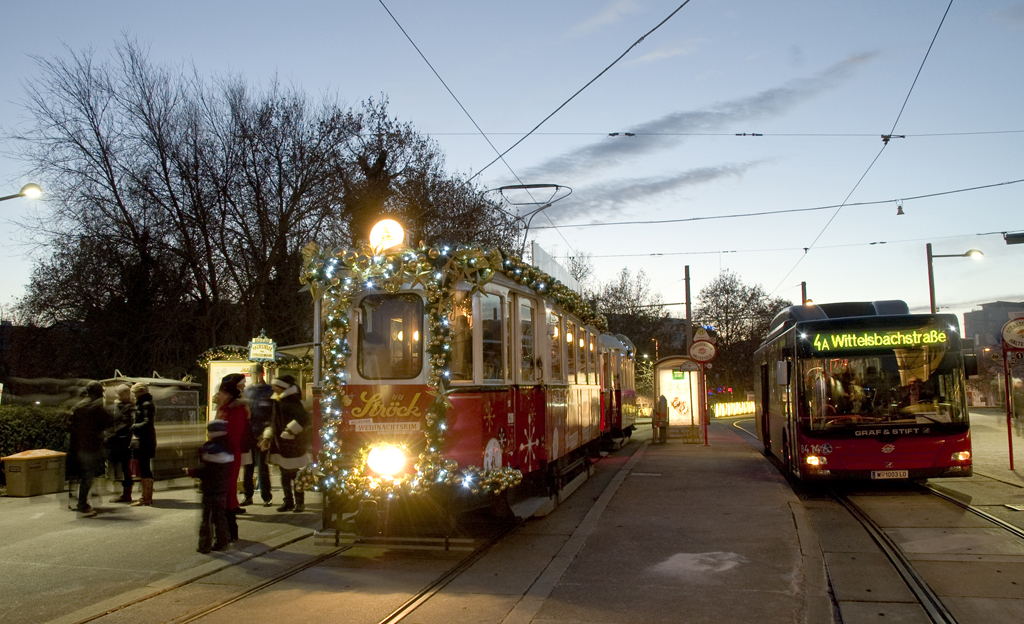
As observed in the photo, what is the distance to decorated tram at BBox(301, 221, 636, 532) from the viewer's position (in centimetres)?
834

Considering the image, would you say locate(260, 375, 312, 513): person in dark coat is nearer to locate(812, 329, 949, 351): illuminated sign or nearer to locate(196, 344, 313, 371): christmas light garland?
locate(196, 344, 313, 371): christmas light garland

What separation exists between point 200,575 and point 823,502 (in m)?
8.75

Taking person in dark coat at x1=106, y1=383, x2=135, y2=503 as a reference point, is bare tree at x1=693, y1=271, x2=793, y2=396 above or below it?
above

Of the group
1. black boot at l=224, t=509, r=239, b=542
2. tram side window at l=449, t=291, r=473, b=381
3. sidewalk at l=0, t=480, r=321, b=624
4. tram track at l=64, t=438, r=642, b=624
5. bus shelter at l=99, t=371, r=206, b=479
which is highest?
tram side window at l=449, t=291, r=473, b=381

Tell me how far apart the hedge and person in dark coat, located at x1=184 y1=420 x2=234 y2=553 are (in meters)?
5.98

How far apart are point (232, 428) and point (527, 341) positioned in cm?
355

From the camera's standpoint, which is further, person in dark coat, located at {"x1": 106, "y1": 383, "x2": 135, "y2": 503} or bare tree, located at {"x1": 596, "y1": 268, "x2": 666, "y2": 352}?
bare tree, located at {"x1": 596, "y1": 268, "x2": 666, "y2": 352}

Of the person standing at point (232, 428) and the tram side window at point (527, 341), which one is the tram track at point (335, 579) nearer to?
the person standing at point (232, 428)

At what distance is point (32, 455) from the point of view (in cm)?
1263

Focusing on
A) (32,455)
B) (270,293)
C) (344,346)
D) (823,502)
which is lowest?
(823,502)

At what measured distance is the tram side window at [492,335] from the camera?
9.07 meters

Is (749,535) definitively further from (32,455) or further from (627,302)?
(627,302)

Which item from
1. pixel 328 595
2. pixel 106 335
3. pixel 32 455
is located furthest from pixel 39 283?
pixel 328 595

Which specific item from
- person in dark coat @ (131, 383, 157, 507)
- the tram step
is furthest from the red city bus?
person in dark coat @ (131, 383, 157, 507)
